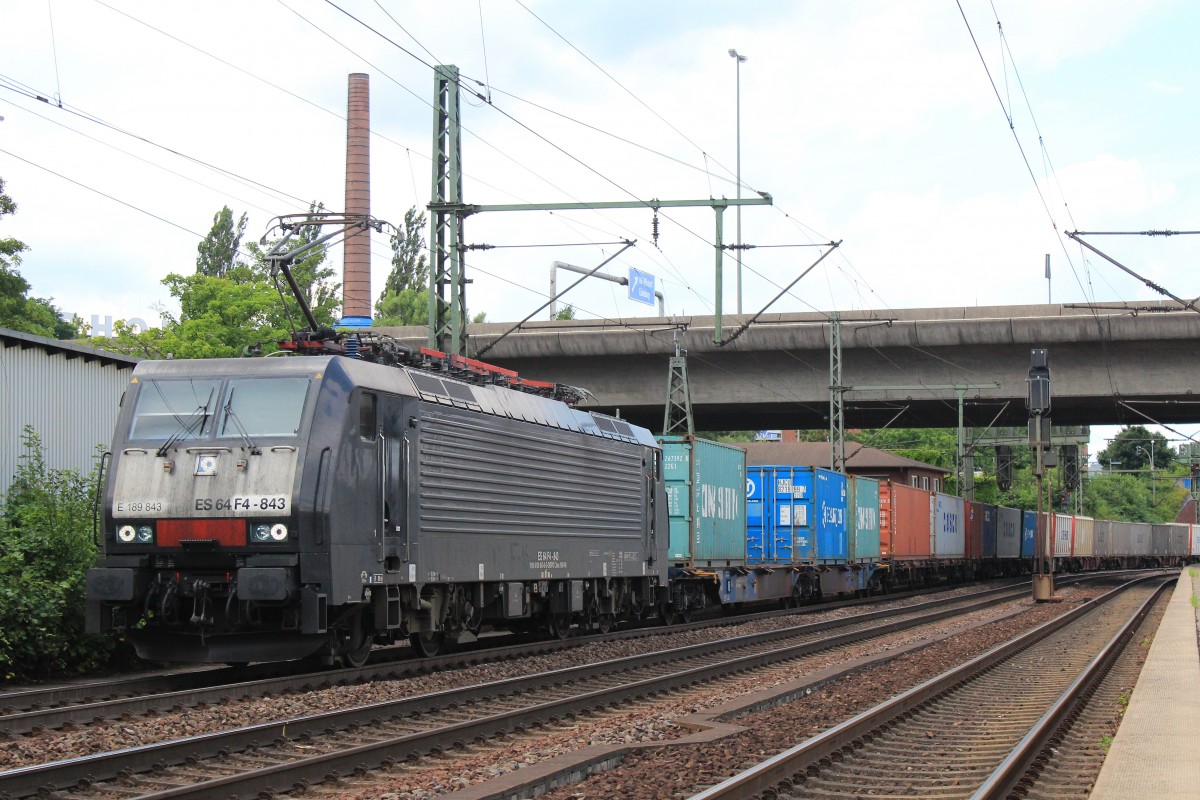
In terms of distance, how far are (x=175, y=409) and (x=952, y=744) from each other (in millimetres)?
8395

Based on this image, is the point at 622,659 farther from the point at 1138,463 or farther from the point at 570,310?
the point at 1138,463

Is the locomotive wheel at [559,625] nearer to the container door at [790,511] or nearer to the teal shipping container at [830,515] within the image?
the container door at [790,511]

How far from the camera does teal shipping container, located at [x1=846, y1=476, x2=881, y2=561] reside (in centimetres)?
3447

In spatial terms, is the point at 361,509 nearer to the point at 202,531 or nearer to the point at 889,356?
the point at 202,531

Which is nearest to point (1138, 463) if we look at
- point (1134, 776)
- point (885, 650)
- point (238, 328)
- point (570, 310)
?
point (570, 310)

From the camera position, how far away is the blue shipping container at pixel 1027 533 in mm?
62312

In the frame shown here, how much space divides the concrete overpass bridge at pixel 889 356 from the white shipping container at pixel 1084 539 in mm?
19188

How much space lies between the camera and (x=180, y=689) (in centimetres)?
1303

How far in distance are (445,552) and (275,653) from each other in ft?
9.13

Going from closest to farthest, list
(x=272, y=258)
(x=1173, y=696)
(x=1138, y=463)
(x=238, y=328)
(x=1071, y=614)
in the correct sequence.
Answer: (x=1173, y=696), (x=272, y=258), (x=1071, y=614), (x=238, y=328), (x=1138, y=463)

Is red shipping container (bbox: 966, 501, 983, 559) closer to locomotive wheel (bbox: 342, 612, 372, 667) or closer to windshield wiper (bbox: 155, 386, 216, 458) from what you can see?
locomotive wheel (bbox: 342, 612, 372, 667)

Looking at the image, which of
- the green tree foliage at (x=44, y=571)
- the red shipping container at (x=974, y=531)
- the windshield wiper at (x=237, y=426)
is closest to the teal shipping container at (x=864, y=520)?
the red shipping container at (x=974, y=531)

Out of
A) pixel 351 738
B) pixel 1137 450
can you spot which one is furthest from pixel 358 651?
pixel 1137 450

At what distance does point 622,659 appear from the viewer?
1627 cm
